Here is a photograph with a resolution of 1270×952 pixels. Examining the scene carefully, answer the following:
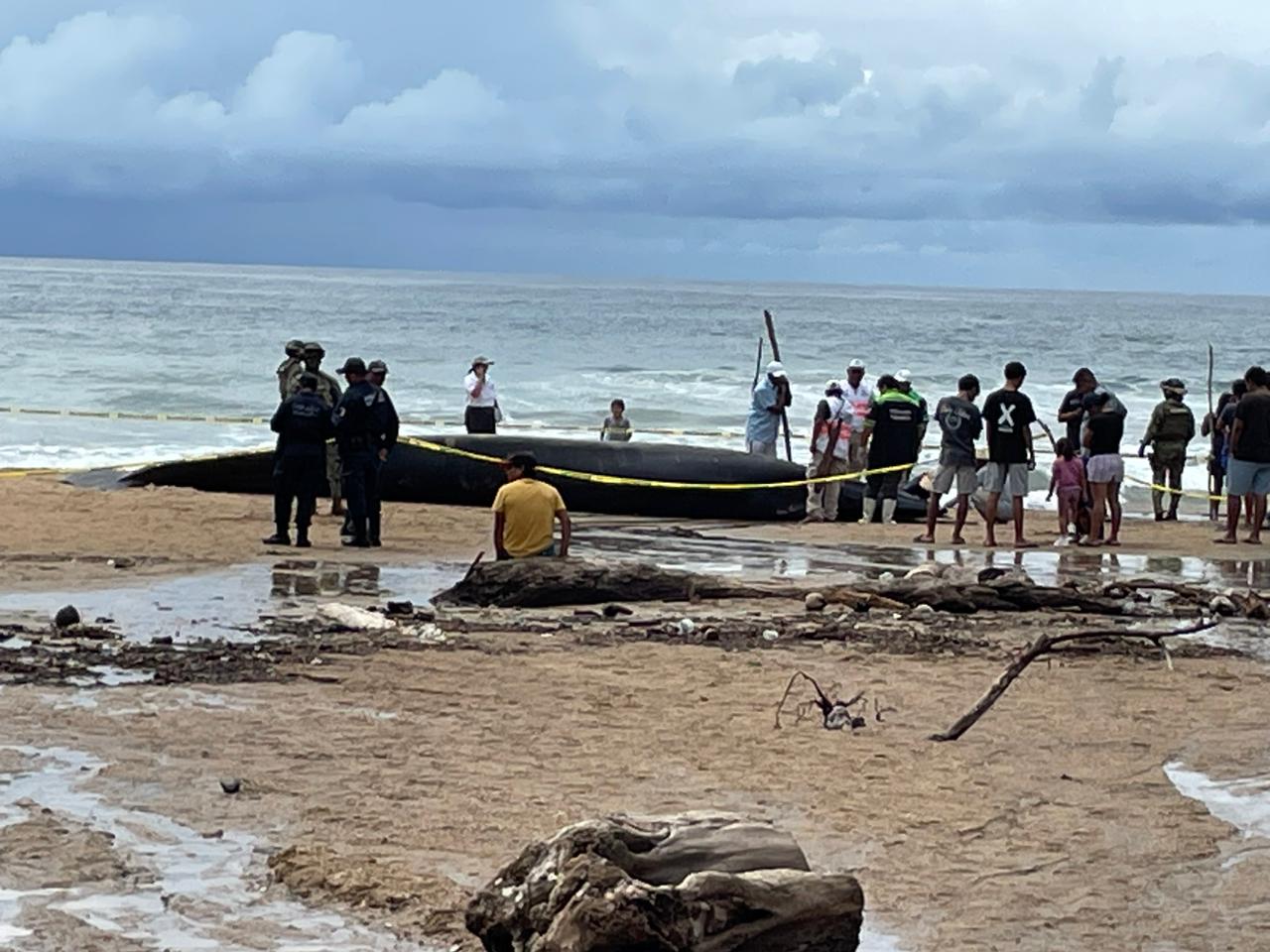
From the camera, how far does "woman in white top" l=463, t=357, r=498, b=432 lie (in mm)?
24064

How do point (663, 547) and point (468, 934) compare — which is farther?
point (663, 547)

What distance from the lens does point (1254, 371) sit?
18234 mm

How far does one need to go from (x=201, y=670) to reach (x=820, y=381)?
4360 centimetres

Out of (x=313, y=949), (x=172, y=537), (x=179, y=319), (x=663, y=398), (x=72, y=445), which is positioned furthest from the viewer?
(x=179, y=319)

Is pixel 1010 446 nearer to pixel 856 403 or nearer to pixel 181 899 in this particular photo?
pixel 856 403

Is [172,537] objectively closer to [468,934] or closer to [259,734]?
[259,734]

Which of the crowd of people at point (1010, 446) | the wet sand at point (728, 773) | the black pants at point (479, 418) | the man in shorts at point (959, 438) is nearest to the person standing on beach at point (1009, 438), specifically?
the crowd of people at point (1010, 446)

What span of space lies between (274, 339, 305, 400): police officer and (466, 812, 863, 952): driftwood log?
12.0 m

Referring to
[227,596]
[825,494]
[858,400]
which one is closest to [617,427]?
[858,400]

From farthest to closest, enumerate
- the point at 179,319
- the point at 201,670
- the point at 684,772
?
the point at 179,319
the point at 201,670
the point at 684,772

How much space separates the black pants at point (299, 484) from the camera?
16.8 meters

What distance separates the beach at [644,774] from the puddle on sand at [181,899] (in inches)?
0.7

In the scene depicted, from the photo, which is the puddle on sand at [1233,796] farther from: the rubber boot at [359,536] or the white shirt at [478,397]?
the white shirt at [478,397]

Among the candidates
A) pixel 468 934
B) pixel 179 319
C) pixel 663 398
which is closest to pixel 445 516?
pixel 468 934
